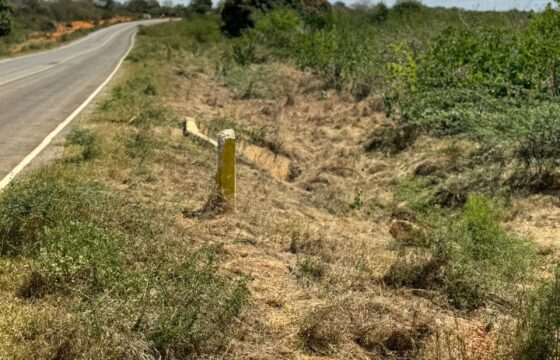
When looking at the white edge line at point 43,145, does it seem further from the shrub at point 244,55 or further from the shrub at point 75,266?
the shrub at point 244,55

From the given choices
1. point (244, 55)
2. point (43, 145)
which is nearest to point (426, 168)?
point (43, 145)

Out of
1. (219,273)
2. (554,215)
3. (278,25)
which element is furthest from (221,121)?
(278,25)

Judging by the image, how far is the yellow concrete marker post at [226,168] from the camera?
264 inches

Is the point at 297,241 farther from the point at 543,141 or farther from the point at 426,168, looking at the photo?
the point at 543,141

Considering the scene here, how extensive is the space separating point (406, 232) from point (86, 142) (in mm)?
4919

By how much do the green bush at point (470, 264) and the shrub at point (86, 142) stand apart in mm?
4641

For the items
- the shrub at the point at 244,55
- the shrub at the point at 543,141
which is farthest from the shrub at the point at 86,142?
the shrub at the point at 244,55

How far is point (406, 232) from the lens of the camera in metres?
7.27

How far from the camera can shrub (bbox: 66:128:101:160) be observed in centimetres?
817

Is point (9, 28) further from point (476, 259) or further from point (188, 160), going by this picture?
point (476, 259)

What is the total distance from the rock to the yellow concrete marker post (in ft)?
7.10

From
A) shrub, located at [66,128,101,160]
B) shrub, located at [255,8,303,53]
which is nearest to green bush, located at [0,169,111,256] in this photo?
shrub, located at [66,128,101,160]

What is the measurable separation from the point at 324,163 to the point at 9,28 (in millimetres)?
46682

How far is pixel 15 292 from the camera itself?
409 centimetres
